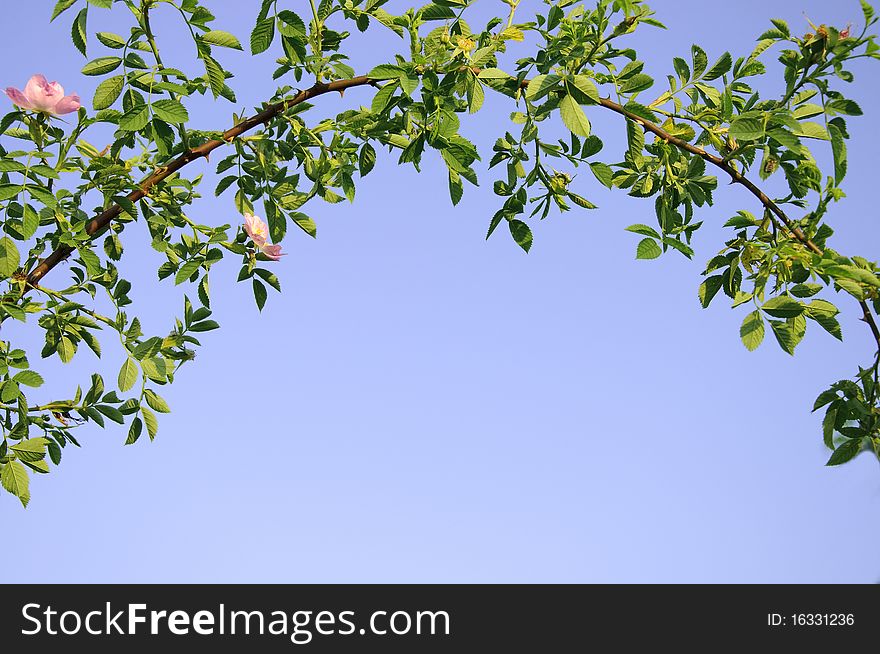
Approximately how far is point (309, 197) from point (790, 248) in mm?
1376

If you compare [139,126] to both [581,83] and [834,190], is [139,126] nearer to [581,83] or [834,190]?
[581,83]

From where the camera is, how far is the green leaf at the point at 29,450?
2.43 m

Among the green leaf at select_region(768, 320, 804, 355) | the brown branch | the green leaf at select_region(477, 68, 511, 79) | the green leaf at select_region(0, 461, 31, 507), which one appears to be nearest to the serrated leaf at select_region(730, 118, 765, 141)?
the brown branch

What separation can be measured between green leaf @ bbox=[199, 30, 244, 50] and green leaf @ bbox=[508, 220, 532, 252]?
936mm

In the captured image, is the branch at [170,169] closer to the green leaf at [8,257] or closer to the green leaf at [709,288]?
the green leaf at [8,257]

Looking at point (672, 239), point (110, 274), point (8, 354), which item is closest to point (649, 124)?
point (672, 239)

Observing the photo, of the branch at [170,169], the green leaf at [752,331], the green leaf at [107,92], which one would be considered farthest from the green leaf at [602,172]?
the green leaf at [107,92]

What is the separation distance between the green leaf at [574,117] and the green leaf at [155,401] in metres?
1.40

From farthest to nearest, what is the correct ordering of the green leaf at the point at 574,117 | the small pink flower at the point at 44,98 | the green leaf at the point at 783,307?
the small pink flower at the point at 44,98, the green leaf at the point at 783,307, the green leaf at the point at 574,117

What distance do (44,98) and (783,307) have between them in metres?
2.08

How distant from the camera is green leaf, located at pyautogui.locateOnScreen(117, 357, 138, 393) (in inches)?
95.0

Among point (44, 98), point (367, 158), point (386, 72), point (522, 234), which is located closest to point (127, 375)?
point (44, 98)

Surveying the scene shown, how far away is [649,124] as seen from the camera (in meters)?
2.40

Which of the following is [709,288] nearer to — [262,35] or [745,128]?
[745,128]
